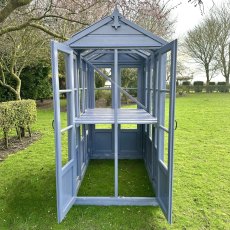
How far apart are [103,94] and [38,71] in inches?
263

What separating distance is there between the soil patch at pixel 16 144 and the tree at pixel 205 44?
26518mm

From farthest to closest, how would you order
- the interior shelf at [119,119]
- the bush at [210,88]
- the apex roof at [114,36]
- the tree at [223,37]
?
A: the bush at [210,88]
the tree at [223,37]
the interior shelf at [119,119]
the apex roof at [114,36]

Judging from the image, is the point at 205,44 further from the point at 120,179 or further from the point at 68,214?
the point at 68,214

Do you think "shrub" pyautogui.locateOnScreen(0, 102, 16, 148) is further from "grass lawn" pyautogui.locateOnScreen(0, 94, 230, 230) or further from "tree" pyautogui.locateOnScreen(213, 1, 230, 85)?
"tree" pyautogui.locateOnScreen(213, 1, 230, 85)

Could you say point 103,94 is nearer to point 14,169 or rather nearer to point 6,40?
point 6,40

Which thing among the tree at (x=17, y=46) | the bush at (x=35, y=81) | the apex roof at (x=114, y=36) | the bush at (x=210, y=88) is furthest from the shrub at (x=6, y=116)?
the bush at (x=210, y=88)

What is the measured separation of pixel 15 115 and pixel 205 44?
28158 mm

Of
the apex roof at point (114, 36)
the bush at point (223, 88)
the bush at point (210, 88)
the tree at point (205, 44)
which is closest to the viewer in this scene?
the apex roof at point (114, 36)

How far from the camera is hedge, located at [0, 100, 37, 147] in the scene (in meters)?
6.85

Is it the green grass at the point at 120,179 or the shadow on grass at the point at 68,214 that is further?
the green grass at the point at 120,179

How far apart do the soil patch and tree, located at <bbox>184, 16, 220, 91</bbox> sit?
2652 centimetres

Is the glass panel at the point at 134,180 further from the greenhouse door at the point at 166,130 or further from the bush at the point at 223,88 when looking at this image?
the bush at the point at 223,88

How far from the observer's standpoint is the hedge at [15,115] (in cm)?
685

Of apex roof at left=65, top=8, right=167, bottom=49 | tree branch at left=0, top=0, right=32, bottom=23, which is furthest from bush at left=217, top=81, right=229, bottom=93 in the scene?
tree branch at left=0, top=0, right=32, bottom=23
